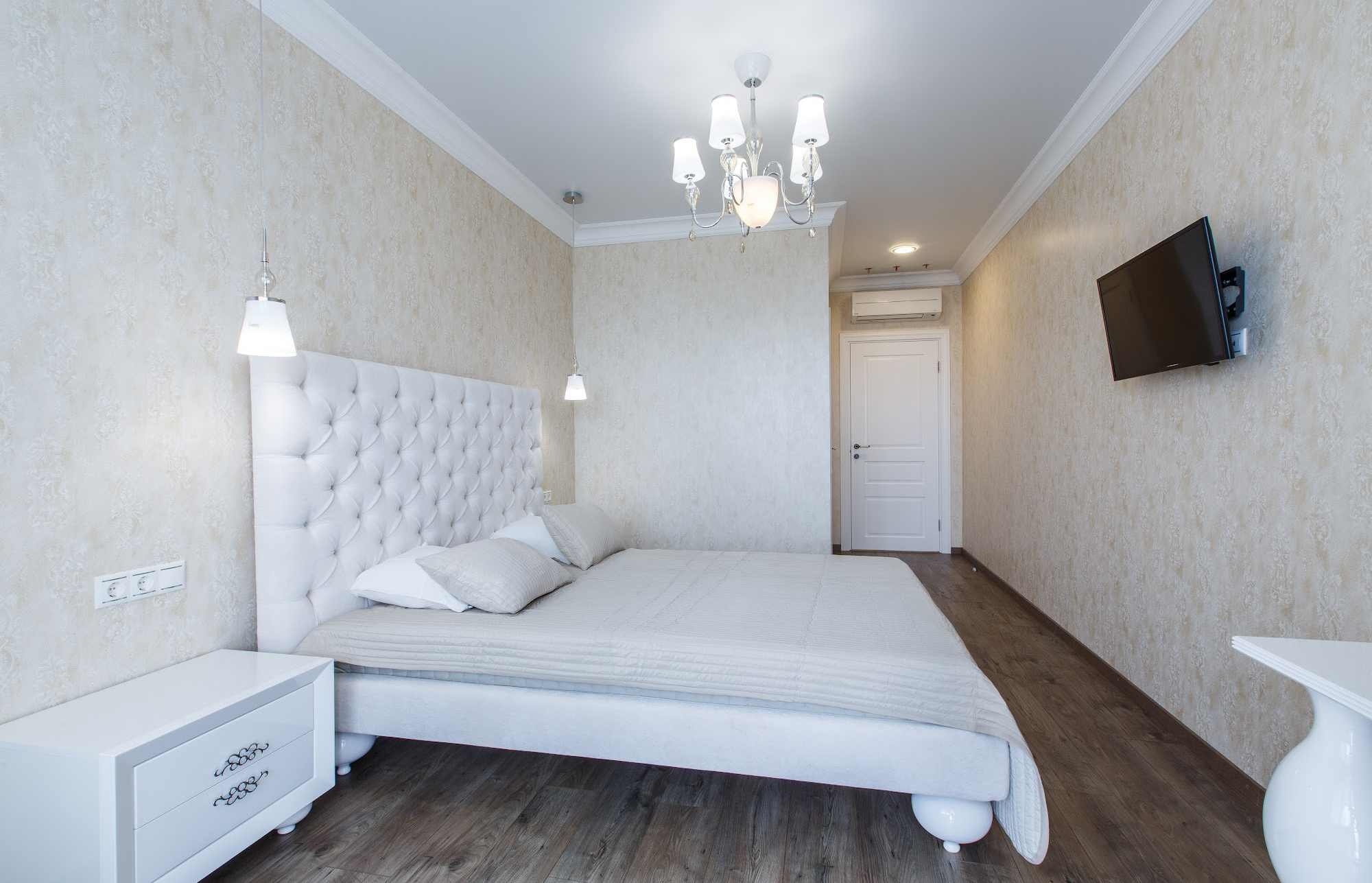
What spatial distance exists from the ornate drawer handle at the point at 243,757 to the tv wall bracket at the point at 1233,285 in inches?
117

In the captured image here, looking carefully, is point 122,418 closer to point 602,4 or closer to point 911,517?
point 602,4

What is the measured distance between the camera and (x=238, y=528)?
186 cm

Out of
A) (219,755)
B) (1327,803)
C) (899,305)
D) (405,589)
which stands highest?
(899,305)

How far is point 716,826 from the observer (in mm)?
1796

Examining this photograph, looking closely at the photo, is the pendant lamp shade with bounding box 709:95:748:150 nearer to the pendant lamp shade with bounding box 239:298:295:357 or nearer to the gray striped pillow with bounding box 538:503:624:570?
the pendant lamp shade with bounding box 239:298:295:357

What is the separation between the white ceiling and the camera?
2.14 metres

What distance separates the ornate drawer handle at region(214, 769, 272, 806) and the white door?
5108 millimetres

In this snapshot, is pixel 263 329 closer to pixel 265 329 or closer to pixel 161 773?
pixel 265 329

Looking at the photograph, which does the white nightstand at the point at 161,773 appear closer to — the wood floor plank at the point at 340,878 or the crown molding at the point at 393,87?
the wood floor plank at the point at 340,878

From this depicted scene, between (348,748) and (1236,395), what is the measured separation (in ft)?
10.1

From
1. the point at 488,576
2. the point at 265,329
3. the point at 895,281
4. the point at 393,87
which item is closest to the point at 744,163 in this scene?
the point at 393,87

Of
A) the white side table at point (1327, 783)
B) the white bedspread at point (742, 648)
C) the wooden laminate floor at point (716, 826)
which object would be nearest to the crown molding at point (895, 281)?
the white bedspread at point (742, 648)

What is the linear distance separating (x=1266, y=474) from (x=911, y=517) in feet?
13.5

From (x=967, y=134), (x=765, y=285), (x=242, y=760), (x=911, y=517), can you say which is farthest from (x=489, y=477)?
(x=911, y=517)
